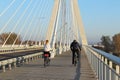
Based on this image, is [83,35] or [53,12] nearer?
[53,12]

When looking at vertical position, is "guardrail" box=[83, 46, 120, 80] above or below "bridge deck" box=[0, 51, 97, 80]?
above

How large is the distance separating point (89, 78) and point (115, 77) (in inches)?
294

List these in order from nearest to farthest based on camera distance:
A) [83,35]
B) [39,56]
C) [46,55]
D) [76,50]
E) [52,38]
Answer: [46,55] → [76,50] → [39,56] → [52,38] → [83,35]

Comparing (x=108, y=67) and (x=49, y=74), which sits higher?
(x=108, y=67)

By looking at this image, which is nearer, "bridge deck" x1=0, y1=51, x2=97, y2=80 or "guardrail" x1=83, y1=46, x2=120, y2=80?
"guardrail" x1=83, y1=46, x2=120, y2=80

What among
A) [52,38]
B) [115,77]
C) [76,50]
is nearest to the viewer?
[115,77]

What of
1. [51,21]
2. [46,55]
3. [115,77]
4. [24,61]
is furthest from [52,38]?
[115,77]

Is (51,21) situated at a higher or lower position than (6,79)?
higher

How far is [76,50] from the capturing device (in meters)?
24.1

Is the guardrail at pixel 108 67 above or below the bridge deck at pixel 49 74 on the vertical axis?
above

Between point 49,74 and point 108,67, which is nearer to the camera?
point 108,67

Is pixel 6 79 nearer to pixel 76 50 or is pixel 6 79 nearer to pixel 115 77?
pixel 115 77

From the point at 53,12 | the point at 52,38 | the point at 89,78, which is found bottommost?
the point at 89,78

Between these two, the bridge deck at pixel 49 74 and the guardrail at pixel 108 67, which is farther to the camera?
the bridge deck at pixel 49 74
